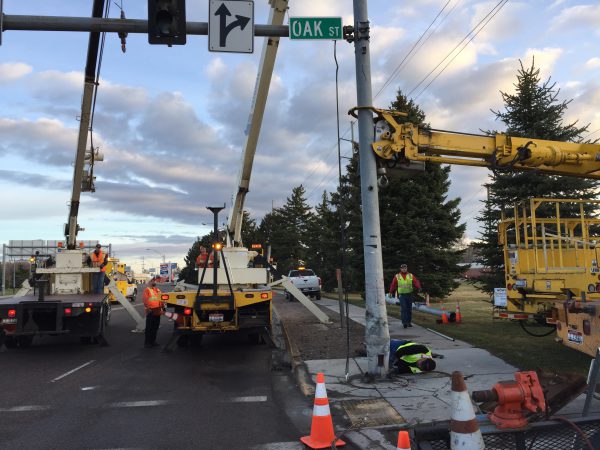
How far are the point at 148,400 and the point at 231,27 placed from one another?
5.67m

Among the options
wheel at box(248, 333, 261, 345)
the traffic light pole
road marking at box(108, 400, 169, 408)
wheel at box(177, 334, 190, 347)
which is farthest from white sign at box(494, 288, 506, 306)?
the traffic light pole

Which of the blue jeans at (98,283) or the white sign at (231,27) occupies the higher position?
the white sign at (231,27)

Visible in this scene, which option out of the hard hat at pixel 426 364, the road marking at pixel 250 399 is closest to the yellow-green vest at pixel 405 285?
the hard hat at pixel 426 364

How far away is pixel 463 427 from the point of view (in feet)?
11.6

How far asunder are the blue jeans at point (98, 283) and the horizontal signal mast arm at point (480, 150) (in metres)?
9.35

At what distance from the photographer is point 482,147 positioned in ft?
28.5

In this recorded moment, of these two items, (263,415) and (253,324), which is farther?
(253,324)

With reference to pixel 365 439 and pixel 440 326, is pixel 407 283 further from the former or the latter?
pixel 365 439

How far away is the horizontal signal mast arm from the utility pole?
23 cm

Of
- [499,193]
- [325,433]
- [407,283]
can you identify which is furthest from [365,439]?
[499,193]

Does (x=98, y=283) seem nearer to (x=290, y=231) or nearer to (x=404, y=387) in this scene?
(x=404, y=387)

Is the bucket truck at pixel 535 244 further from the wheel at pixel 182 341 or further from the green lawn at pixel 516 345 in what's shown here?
the wheel at pixel 182 341

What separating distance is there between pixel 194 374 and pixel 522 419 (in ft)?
20.7

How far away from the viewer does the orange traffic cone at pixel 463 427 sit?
3.51m
